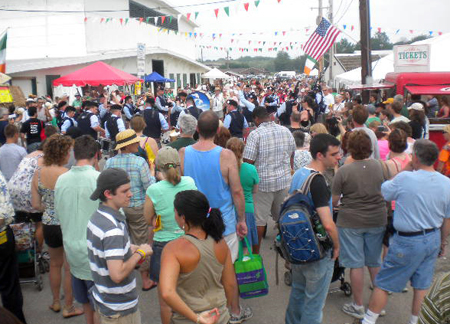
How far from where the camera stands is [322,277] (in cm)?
332

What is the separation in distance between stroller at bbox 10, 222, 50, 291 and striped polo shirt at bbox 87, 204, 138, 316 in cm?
241

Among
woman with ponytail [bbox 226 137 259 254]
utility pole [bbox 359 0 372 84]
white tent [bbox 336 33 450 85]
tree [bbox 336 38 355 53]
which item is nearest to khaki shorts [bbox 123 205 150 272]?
woman with ponytail [bbox 226 137 259 254]

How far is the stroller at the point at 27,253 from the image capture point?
4895mm

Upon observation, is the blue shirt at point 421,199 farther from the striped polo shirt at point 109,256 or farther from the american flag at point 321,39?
the american flag at point 321,39

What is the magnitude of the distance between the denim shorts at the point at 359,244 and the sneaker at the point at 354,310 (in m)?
0.46

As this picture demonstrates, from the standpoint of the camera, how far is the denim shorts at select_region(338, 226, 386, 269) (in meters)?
4.11

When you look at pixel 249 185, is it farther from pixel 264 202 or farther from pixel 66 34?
pixel 66 34

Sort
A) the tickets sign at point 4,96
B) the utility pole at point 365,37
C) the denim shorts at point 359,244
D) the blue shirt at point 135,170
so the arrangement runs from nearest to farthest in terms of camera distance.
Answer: the denim shorts at point 359,244 < the blue shirt at point 135,170 < the tickets sign at point 4,96 < the utility pole at point 365,37

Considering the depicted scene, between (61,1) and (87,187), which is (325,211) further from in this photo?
(61,1)

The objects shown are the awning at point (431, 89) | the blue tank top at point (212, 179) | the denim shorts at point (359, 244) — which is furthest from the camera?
the awning at point (431, 89)

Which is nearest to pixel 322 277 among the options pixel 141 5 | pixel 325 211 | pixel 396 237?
pixel 325 211

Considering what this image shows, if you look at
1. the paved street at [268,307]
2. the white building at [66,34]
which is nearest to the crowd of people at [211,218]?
the paved street at [268,307]

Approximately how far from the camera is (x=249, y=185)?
15.1 feet

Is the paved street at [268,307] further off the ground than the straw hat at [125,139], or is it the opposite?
the straw hat at [125,139]
